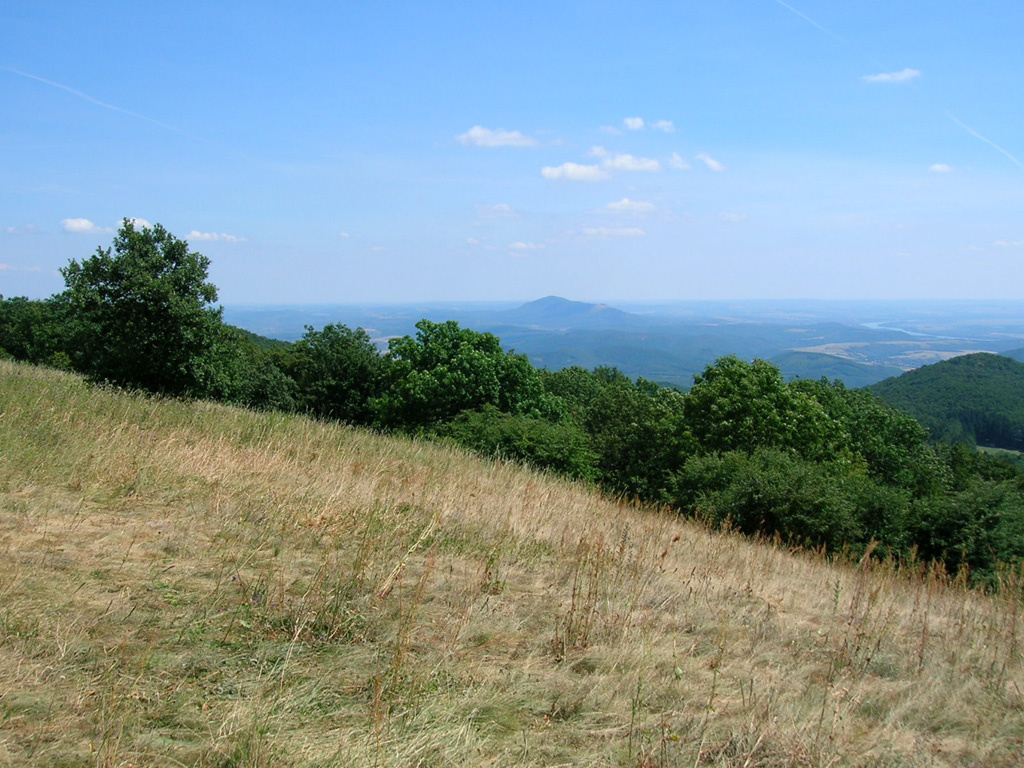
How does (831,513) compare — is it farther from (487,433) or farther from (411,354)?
(411,354)

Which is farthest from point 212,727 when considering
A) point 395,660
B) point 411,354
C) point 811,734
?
point 411,354

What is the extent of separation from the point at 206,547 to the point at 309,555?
752mm

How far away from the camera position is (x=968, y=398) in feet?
307

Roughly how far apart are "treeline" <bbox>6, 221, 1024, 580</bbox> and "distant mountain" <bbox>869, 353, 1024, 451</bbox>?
43.1 m

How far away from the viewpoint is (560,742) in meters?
3.08

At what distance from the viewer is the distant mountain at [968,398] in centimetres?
8662

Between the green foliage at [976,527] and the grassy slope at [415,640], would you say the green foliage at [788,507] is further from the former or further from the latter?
the grassy slope at [415,640]

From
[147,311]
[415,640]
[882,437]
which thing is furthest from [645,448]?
[415,640]

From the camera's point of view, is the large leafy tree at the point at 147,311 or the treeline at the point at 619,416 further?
the large leafy tree at the point at 147,311

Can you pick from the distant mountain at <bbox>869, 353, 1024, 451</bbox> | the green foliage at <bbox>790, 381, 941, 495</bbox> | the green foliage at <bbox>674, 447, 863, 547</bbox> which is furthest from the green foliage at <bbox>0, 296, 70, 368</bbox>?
the distant mountain at <bbox>869, 353, 1024, 451</bbox>

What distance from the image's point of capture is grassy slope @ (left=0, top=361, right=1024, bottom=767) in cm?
291

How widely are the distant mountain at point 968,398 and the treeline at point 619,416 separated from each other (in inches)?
1696

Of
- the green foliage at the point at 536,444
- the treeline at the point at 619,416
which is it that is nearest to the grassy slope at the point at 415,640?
the treeline at the point at 619,416

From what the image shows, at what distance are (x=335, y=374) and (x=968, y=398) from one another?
293 ft
